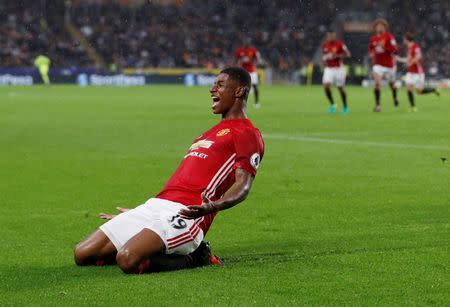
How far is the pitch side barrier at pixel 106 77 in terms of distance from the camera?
6347cm

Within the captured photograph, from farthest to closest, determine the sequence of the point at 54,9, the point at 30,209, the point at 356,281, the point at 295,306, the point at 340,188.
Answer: the point at 54,9 → the point at 340,188 → the point at 30,209 → the point at 356,281 → the point at 295,306

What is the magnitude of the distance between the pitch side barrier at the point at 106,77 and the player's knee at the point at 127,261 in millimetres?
56581

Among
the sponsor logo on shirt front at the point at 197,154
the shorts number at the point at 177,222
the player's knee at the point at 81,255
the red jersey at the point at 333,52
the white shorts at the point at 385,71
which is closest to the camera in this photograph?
the shorts number at the point at 177,222

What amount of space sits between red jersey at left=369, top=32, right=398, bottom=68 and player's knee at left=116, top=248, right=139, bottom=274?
25276mm

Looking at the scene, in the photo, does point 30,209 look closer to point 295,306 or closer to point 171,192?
point 171,192

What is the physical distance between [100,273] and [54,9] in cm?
6424

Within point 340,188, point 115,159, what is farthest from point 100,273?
point 115,159

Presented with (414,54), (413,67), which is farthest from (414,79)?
(414,54)

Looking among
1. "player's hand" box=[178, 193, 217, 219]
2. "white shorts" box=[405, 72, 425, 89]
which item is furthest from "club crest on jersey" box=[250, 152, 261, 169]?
"white shorts" box=[405, 72, 425, 89]

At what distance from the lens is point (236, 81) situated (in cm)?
767

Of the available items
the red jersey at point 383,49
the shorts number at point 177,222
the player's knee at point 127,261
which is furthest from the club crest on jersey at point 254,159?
the red jersey at point 383,49

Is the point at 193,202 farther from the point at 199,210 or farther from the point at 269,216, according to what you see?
the point at 269,216

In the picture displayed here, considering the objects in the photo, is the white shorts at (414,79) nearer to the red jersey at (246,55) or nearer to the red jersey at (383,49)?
the red jersey at (383,49)

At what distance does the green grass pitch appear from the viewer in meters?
6.59
